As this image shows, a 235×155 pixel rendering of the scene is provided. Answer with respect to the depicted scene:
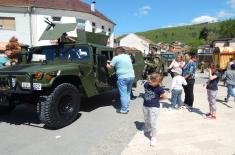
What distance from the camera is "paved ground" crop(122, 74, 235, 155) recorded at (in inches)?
199

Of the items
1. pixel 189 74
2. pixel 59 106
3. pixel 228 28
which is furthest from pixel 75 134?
pixel 228 28

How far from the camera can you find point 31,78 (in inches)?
231

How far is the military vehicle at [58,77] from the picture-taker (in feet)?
19.6

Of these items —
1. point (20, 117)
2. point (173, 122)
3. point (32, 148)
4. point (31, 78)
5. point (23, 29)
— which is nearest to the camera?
point (32, 148)

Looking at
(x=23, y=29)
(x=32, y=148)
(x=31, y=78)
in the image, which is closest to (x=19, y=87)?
(x=31, y=78)

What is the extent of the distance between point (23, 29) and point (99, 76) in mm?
17659

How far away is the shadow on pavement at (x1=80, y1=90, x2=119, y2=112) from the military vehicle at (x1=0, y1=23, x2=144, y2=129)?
0.80 m

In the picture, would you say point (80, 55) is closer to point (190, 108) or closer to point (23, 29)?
point (190, 108)

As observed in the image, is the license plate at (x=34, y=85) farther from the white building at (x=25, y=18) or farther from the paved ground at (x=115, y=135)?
the white building at (x=25, y=18)

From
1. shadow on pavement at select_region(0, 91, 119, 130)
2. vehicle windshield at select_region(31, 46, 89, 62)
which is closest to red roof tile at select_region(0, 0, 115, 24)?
shadow on pavement at select_region(0, 91, 119, 130)

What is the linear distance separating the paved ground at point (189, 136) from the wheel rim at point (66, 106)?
1552 mm

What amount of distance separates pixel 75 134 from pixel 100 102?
347 cm

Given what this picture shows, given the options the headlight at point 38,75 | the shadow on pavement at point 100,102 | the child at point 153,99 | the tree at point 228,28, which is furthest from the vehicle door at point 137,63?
the tree at point 228,28

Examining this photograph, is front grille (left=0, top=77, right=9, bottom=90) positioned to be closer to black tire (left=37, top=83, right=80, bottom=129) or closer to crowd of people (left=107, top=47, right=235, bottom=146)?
black tire (left=37, top=83, right=80, bottom=129)
